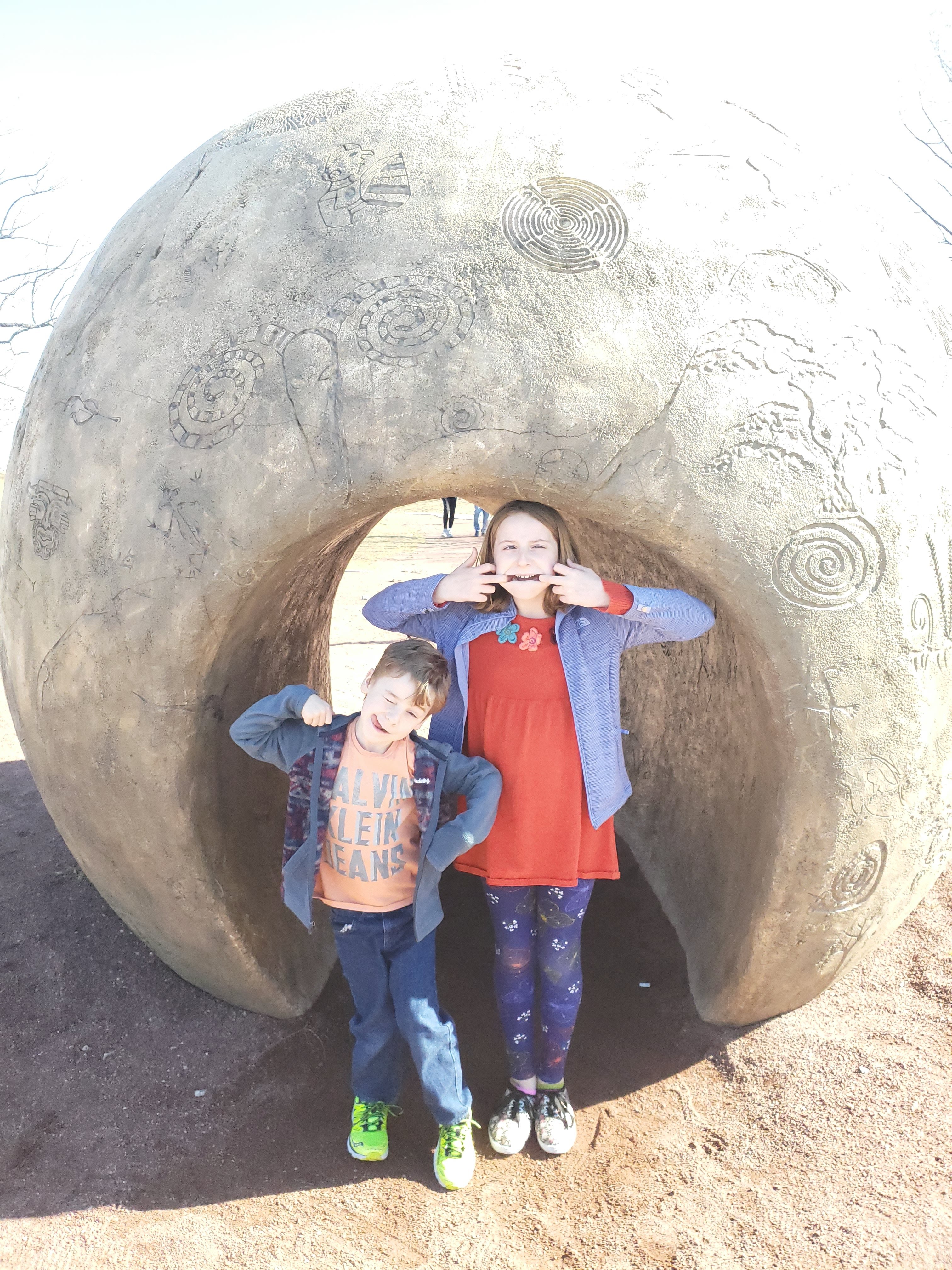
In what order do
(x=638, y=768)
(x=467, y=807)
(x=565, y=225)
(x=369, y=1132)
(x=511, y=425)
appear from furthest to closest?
(x=638, y=768) → (x=369, y=1132) → (x=467, y=807) → (x=565, y=225) → (x=511, y=425)

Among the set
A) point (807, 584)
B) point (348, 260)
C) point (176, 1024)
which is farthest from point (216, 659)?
point (807, 584)

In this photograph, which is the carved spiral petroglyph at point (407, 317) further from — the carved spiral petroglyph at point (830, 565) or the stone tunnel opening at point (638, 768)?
the carved spiral petroglyph at point (830, 565)

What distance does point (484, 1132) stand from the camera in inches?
120

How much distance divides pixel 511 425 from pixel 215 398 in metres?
0.81

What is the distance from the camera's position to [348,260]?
2.65 meters

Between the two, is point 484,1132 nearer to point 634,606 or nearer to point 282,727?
point 282,727

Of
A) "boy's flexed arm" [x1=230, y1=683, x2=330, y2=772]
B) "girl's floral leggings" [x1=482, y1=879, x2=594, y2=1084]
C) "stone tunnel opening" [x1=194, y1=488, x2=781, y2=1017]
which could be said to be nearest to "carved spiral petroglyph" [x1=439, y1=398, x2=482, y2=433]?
"stone tunnel opening" [x1=194, y1=488, x2=781, y2=1017]

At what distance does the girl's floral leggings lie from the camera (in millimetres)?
2904

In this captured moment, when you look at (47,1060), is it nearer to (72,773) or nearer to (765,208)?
(72,773)

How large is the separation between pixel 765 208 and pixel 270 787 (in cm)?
251

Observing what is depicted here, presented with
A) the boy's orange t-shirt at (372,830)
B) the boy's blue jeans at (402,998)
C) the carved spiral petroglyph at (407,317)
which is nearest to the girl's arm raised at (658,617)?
the boy's orange t-shirt at (372,830)

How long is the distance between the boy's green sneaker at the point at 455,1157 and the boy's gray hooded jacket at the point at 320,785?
627 millimetres

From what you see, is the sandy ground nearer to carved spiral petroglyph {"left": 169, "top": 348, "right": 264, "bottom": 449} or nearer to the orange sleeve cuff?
the orange sleeve cuff

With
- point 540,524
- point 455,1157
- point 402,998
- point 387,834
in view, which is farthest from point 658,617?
point 455,1157
